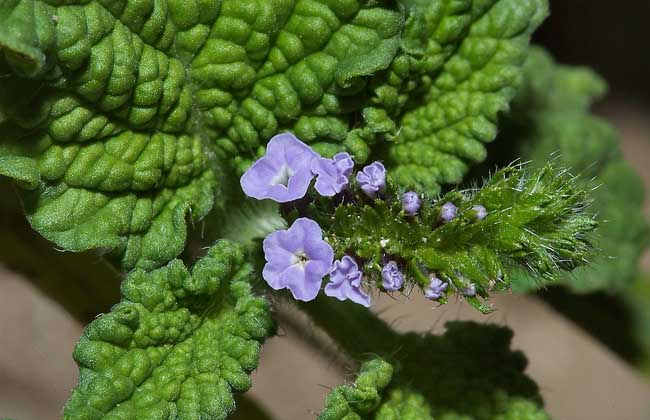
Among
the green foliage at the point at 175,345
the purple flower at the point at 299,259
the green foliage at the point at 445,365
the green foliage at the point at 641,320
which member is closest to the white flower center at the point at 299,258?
the purple flower at the point at 299,259

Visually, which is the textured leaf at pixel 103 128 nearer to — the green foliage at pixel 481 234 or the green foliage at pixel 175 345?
the green foliage at pixel 175 345

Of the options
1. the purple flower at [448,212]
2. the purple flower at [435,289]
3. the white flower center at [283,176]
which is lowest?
the white flower center at [283,176]

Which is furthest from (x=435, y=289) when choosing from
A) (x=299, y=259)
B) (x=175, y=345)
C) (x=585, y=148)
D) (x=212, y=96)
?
(x=585, y=148)

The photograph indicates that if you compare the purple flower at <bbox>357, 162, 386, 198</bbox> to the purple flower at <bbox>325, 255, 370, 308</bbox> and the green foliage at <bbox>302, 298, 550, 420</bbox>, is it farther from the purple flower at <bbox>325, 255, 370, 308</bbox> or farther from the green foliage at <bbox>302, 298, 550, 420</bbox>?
the green foliage at <bbox>302, 298, 550, 420</bbox>

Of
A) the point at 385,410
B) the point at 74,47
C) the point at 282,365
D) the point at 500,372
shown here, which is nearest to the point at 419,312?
the point at 282,365

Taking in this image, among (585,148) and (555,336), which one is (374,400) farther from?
(555,336)

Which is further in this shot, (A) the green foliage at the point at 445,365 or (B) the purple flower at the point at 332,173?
(A) the green foliage at the point at 445,365
